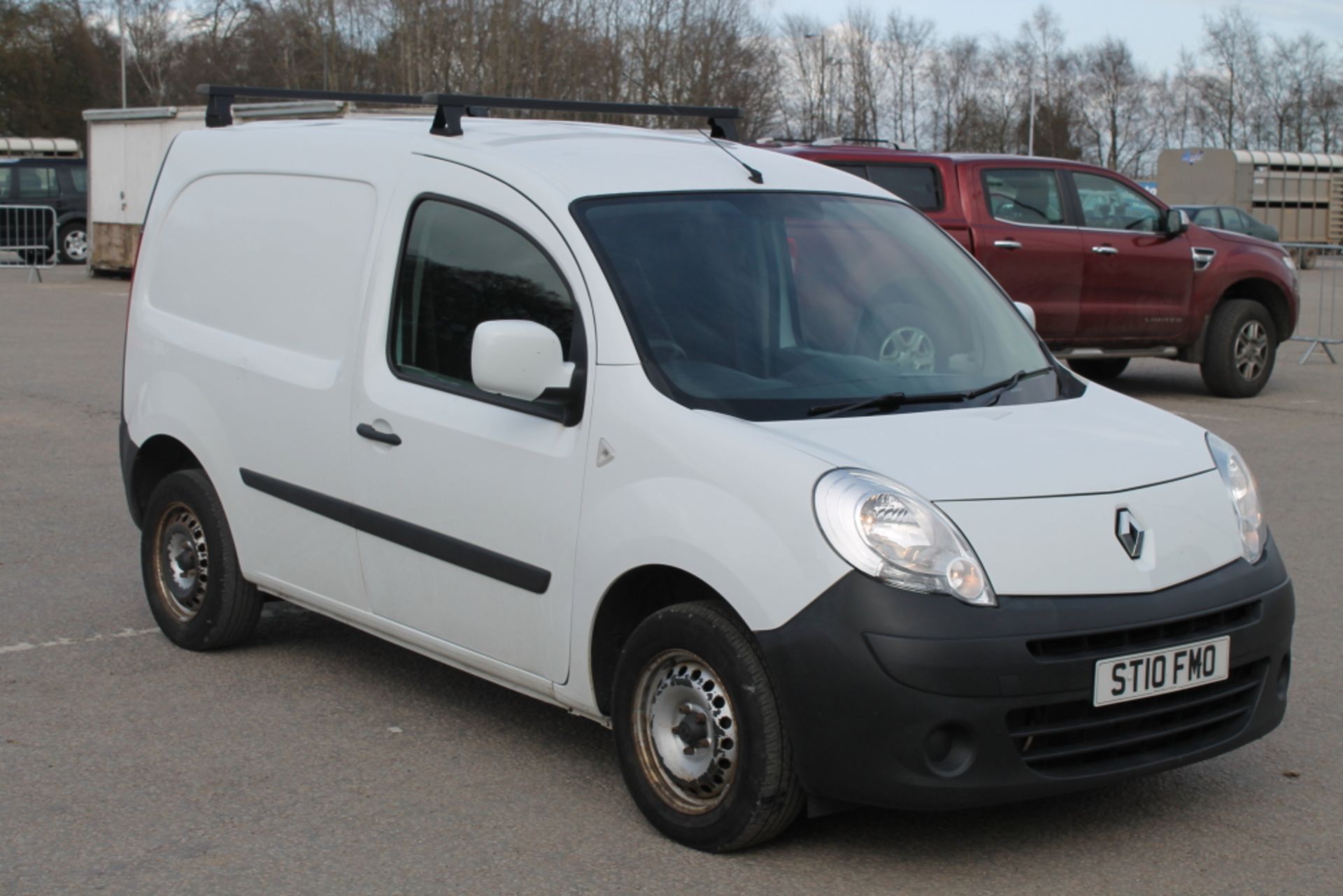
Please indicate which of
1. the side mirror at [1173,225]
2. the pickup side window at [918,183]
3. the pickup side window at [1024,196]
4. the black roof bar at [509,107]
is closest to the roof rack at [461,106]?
the black roof bar at [509,107]

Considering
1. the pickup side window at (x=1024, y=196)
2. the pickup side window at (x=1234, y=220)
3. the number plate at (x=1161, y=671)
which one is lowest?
the number plate at (x=1161, y=671)

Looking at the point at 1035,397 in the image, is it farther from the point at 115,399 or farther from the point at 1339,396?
the point at 1339,396

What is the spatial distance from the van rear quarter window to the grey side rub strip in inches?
16.9

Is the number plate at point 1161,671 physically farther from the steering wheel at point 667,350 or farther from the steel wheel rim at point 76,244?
the steel wheel rim at point 76,244

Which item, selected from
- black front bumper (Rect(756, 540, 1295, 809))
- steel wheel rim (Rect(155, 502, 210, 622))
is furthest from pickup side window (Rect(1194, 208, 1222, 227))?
black front bumper (Rect(756, 540, 1295, 809))

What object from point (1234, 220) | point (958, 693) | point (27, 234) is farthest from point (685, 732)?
point (1234, 220)

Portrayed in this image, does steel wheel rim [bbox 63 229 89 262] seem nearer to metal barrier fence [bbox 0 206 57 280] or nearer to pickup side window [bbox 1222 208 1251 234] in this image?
metal barrier fence [bbox 0 206 57 280]

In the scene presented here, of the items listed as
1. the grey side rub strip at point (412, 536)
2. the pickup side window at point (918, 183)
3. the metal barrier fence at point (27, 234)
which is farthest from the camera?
the metal barrier fence at point (27, 234)

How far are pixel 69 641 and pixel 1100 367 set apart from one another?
38.0 feet

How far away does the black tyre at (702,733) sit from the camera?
3.69 meters

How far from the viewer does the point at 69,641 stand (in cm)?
574

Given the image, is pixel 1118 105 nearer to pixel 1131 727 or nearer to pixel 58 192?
pixel 58 192

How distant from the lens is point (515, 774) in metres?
4.41

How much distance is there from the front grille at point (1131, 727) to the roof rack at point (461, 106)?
2233 millimetres
